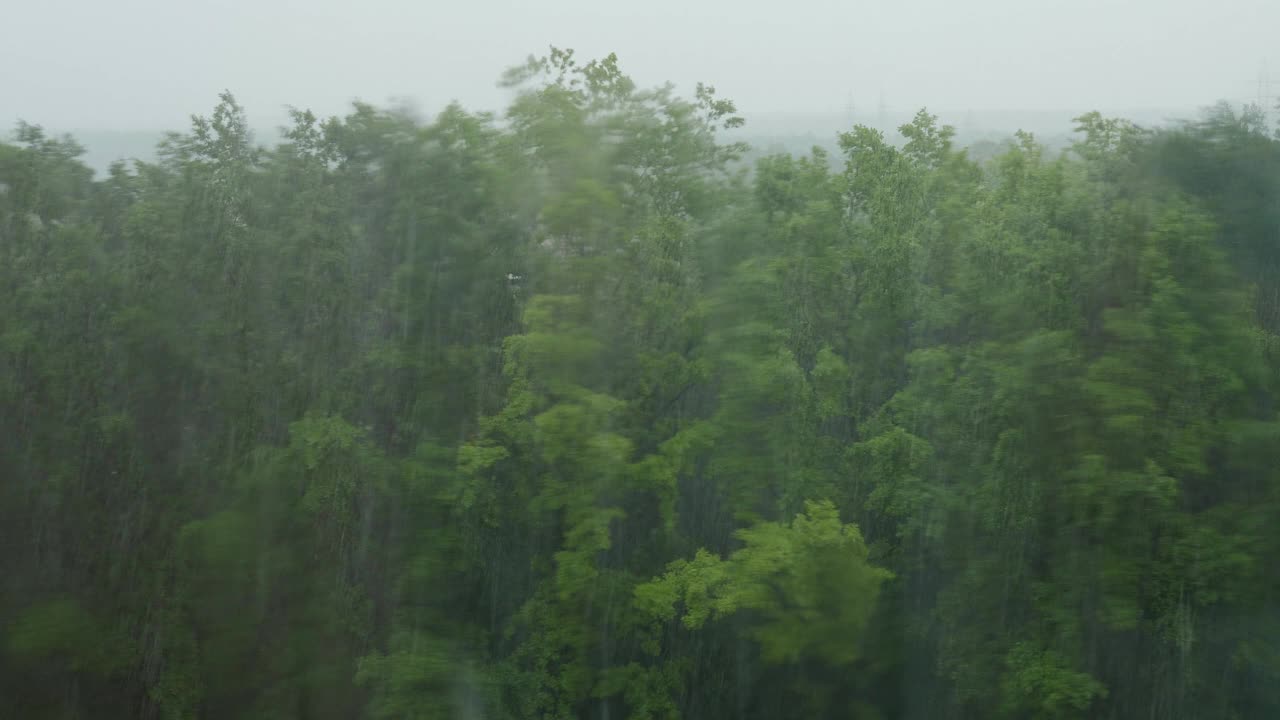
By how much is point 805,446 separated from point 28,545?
12.4 metres

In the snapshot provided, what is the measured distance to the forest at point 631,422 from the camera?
45.4 feet

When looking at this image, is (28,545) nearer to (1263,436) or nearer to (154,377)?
(154,377)

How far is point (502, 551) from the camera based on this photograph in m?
17.2

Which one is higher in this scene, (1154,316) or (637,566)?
(1154,316)

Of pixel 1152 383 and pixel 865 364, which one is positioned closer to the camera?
pixel 1152 383

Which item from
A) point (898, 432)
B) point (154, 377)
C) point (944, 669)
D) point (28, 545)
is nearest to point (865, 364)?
point (898, 432)

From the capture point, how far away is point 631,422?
1645 centimetres

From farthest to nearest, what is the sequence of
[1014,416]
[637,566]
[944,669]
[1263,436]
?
[637,566]
[944,669]
[1014,416]
[1263,436]

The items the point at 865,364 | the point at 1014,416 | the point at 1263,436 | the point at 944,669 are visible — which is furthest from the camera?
the point at 865,364

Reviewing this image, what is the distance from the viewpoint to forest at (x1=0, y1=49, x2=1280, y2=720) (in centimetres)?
1384

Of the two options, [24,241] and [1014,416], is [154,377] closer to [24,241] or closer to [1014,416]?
[24,241]

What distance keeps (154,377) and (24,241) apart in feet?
9.57

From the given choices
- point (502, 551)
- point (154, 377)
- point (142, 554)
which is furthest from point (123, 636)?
point (502, 551)

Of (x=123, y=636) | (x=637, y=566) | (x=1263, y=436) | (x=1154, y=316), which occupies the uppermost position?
(x=1154, y=316)
